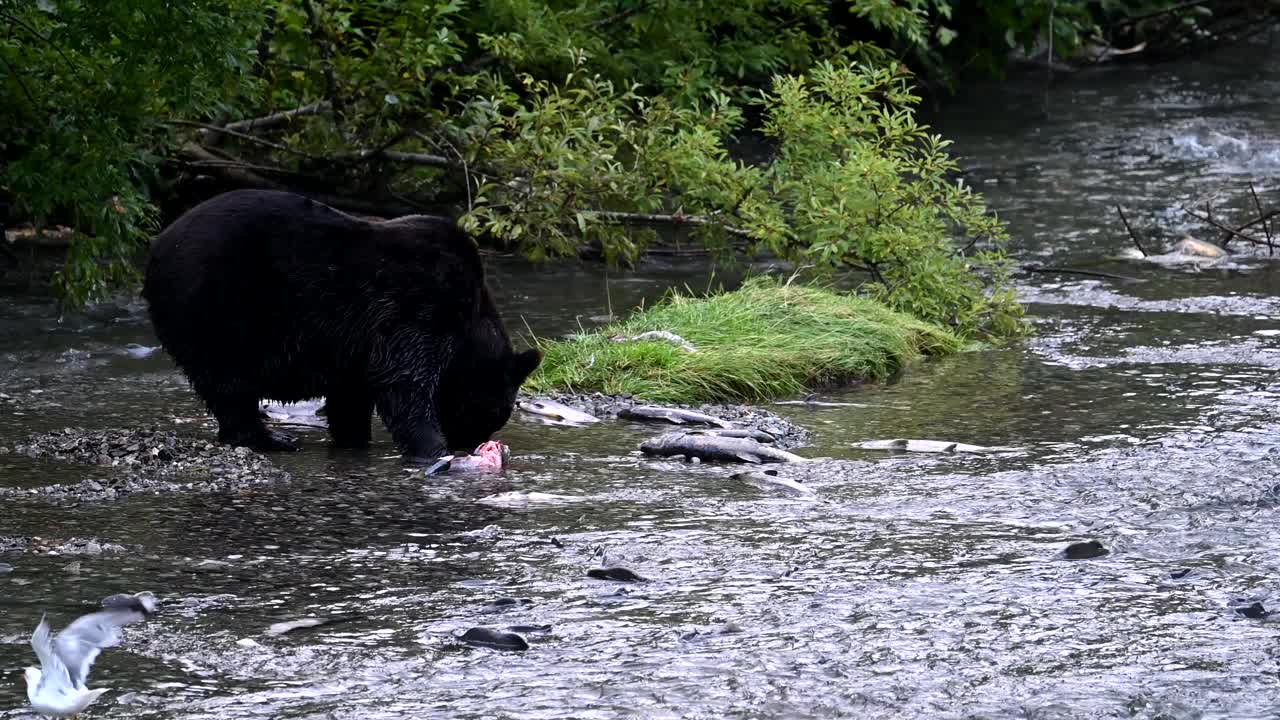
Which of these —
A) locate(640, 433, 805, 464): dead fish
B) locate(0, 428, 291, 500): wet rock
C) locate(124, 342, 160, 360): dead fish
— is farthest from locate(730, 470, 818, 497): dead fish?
locate(124, 342, 160, 360): dead fish

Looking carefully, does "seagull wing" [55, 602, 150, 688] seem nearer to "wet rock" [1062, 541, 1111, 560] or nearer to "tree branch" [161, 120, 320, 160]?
"wet rock" [1062, 541, 1111, 560]

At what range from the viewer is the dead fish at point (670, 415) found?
7.95 meters

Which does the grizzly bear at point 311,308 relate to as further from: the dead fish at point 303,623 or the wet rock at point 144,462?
the dead fish at point 303,623

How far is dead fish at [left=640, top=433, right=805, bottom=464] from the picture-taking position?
7016 millimetres

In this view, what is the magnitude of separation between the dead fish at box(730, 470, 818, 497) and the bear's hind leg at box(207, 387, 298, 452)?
82.0 inches

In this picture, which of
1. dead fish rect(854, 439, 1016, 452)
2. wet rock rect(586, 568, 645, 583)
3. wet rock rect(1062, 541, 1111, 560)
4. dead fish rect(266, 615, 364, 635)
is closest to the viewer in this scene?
dead fish rect(266, 615, 364, 635)

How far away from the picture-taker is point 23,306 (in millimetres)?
11219

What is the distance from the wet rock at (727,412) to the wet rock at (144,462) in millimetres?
1875

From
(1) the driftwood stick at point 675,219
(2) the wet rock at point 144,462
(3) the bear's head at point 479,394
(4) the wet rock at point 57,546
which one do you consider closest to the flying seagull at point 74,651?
(4) the wet rock at point 57,546

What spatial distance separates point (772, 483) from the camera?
21.6 feet

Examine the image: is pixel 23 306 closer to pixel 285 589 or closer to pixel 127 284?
pixel 127 284

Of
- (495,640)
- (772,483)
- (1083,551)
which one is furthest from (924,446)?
(495,640)

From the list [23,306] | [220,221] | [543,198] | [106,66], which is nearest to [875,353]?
[543,198]

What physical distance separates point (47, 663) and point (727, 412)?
4542 millimetres
